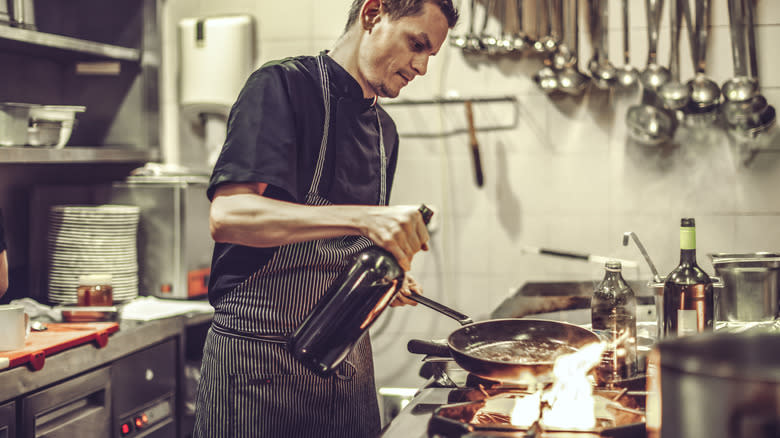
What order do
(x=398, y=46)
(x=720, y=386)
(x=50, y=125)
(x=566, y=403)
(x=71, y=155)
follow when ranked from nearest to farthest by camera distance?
(x=720, y=386) < (x=566, y=403) < (x=398, y=46) < (x=50, y=125) < (x=71, y=155)

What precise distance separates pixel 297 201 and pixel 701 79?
→ 6.95ft

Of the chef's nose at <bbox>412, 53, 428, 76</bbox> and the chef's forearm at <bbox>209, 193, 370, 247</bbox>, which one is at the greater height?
the chef's nose at <bbox>412, 53, 428, 76</bbox>

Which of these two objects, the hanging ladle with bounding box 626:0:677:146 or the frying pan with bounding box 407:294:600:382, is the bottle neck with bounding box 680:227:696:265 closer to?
the frying pan with bounding box 407:294:600:382

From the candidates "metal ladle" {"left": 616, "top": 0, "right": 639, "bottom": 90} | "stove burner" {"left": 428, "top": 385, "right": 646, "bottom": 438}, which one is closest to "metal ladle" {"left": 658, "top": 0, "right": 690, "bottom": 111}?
"metal ladle" {"left": 616, "top": 0, "right": 639, "bottom": 90}

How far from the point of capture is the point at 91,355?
6.56 feet

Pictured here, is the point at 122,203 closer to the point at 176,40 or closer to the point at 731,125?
the point at 176,40

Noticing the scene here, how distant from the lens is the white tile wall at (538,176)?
2844 mm

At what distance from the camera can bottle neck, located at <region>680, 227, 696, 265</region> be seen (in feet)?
4.15

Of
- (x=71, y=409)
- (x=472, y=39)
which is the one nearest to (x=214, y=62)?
(x=472, y=39)

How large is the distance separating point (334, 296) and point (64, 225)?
1807 mm

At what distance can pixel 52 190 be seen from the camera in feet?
8.70

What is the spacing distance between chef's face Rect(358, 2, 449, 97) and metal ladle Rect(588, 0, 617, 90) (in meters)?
1.66

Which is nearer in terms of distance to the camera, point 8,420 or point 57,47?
point 8,420

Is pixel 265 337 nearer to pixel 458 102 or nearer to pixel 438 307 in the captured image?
pixel 438 307
